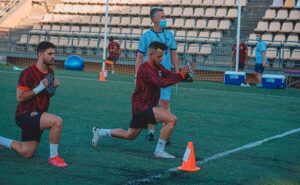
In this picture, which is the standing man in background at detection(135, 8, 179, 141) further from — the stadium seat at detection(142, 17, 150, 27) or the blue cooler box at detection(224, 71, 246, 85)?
the stadium seat at detection(142, 17, 150, 27)

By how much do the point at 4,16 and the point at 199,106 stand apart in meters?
21.2

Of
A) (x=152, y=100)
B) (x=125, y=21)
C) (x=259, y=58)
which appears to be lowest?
(x=152, y=100)

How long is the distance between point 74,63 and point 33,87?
20.0 meters

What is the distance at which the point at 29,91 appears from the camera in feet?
22.8

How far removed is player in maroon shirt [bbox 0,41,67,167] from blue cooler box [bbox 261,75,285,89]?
15.2 meters

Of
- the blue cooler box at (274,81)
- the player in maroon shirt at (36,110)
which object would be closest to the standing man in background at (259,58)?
the blue cooler box at (274,81)

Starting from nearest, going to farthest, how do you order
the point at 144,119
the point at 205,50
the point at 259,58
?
the point at 144,119 → the point at 259,58 → the point at 205,50

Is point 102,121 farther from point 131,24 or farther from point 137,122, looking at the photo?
point 131,24

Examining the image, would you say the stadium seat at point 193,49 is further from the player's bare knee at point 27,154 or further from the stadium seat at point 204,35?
the player's bare knee at point 27,154

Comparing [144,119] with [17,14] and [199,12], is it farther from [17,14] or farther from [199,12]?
[17,14]

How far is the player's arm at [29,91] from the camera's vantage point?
6891 mm

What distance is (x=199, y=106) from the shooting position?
555 inches

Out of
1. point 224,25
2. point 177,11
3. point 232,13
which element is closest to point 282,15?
point 232,13

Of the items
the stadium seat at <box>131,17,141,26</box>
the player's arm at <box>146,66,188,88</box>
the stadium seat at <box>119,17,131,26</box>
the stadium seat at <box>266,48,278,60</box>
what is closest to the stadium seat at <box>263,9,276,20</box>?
the stadium seat at <box>266,48,278,60</box>
